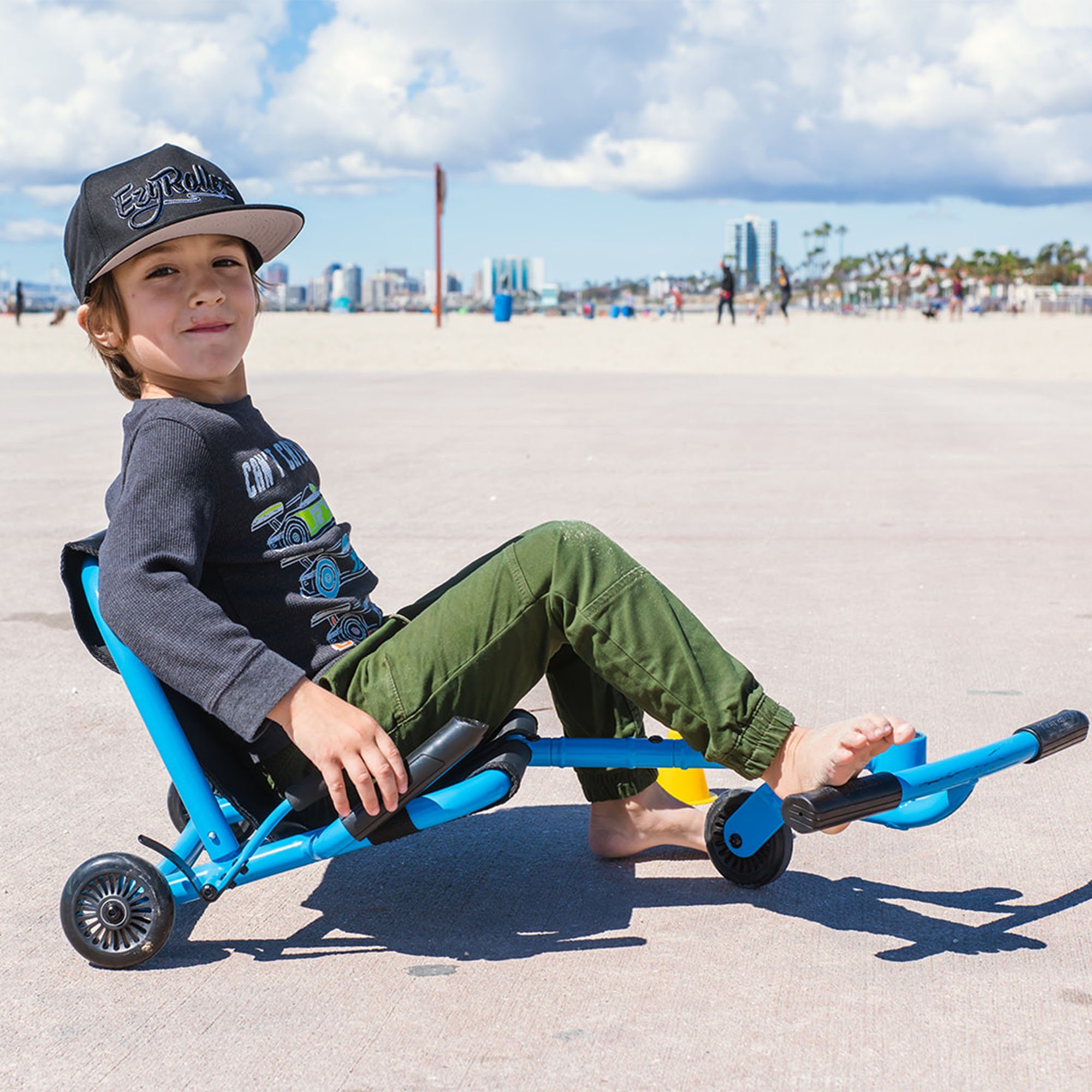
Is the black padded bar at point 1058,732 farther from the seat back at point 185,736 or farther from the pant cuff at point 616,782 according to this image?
the seat back at point 185,736

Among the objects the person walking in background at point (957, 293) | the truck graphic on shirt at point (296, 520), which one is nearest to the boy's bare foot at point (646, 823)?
the truck graphic on shirt at point (296, 520)

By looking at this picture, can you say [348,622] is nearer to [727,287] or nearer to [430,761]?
[430,761]

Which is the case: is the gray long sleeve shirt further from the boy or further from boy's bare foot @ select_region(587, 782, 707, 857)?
boy's bare foot @ select_region(587, 782, 707, 857)

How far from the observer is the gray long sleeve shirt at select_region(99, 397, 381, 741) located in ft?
7.07

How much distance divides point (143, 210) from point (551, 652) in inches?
Answer: 40.6

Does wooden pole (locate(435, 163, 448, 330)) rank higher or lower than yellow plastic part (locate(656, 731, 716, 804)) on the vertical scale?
higher

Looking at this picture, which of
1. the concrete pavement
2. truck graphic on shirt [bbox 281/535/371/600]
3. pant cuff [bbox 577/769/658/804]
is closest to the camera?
the concrete pavement

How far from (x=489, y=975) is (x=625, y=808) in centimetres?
58

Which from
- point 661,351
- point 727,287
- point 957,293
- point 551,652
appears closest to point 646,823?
point 551,652

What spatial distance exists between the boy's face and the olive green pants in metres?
0.57

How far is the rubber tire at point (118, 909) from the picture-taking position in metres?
2.23

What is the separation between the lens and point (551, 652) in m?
2.39

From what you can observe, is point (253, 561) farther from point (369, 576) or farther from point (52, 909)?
point (52, 909)

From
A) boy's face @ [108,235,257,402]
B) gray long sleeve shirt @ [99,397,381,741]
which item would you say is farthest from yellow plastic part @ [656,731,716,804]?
boy's face @ [108,235,257,402]
